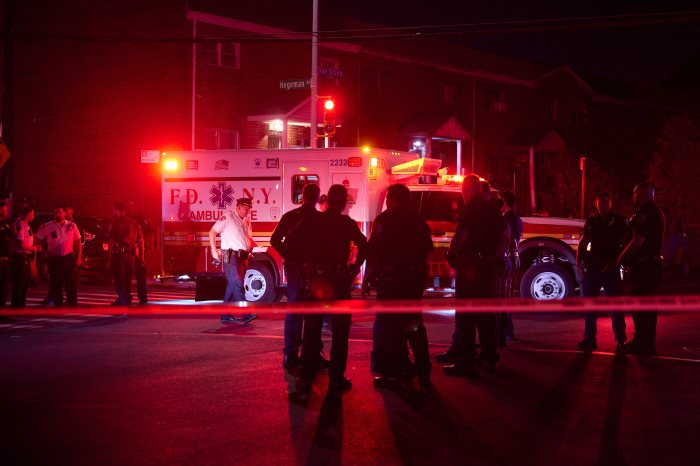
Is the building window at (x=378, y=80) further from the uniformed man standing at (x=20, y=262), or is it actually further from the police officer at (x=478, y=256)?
the police officer at (x=478, y=256)

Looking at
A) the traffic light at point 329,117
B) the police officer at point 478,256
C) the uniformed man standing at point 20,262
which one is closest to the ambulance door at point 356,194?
the traffic light at point 329,117

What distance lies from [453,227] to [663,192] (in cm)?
2179

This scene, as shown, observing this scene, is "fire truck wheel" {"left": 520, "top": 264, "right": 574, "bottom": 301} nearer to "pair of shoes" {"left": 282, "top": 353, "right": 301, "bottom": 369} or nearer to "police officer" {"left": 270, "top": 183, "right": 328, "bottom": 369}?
"police officer" {"left": 270, "top": 183, "right": 328, "bottom": 369}

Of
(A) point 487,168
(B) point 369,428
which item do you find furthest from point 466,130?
(B) point 369,428

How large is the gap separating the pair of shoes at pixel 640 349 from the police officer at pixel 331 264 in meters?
3.93

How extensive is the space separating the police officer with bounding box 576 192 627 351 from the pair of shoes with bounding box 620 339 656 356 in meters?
0.16

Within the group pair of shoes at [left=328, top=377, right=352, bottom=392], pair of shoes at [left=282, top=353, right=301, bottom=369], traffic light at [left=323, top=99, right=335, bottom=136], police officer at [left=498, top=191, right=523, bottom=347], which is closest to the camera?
pair of shoes at [left=328, top=377, right=352, bottom=392]

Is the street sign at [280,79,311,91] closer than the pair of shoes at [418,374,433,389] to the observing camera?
No

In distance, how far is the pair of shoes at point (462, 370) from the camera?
884 centimetres

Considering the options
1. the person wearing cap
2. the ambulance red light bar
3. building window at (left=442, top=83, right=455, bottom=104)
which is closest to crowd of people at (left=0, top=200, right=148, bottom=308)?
the person wearing cap

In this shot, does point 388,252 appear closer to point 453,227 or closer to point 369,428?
point 369,428

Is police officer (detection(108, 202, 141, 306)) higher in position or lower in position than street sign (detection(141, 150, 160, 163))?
lower

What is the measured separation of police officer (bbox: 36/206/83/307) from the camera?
48.1ft

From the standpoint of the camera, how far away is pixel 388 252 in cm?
821
